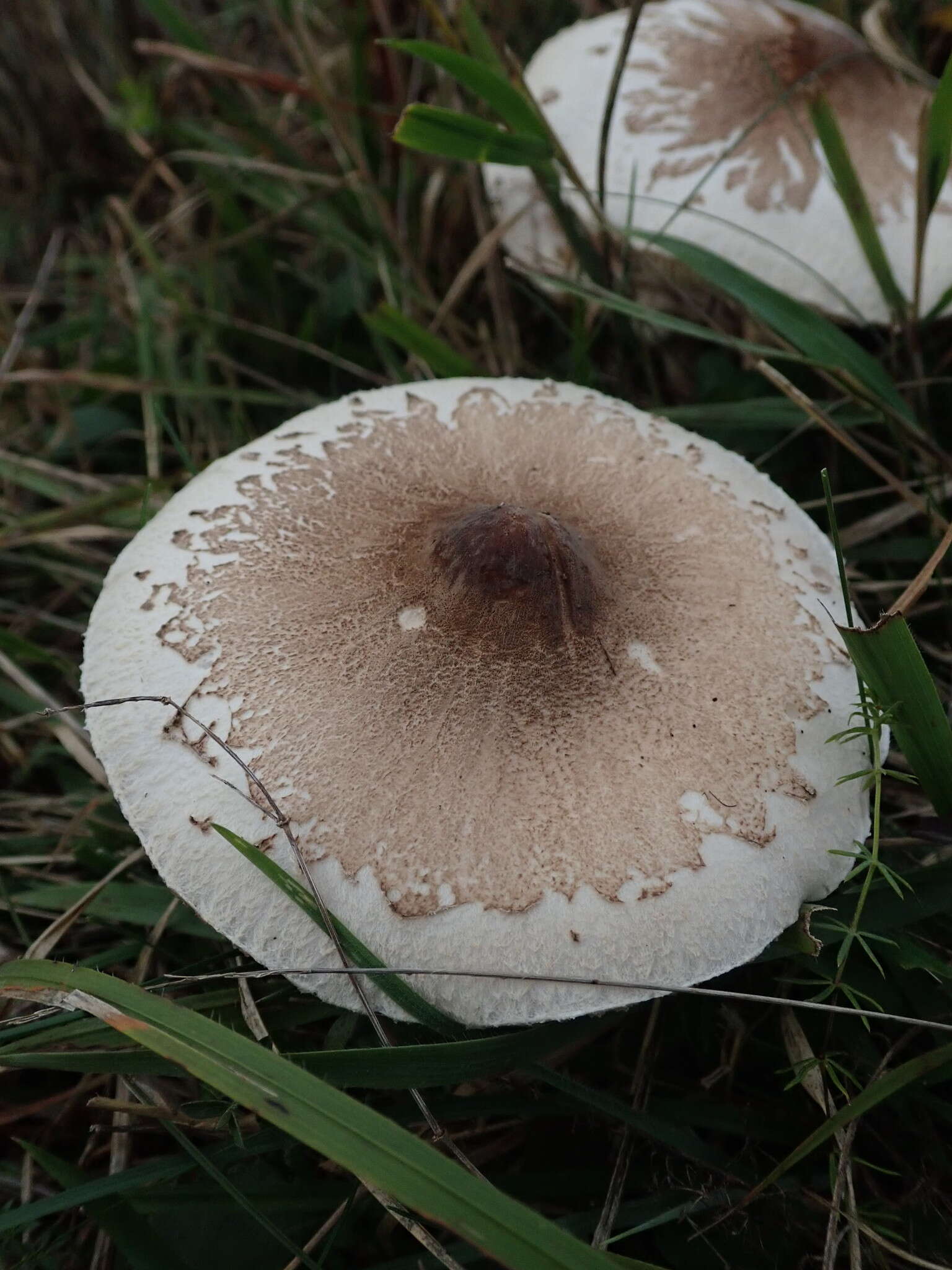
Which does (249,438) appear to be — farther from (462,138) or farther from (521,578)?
(521,578)

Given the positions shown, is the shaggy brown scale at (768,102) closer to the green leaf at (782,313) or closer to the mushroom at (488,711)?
the green leaf at (782,313)

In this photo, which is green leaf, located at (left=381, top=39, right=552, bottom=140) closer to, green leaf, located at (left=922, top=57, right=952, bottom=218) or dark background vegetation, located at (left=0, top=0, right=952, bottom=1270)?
dark background vegetation, located at (left=0, top=0, right=952, bottom=1270)

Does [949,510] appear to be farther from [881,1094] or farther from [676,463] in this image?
[881,1094]

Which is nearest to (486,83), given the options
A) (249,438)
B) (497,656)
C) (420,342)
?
(420,342)

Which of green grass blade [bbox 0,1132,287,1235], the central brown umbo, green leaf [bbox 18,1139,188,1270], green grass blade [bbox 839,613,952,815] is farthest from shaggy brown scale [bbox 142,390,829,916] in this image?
green leaf [bbox 18,1139,188,1270]

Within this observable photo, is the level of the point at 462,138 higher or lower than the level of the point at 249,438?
higher

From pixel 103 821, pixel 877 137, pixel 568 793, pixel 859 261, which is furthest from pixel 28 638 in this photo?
pixel 877 137
